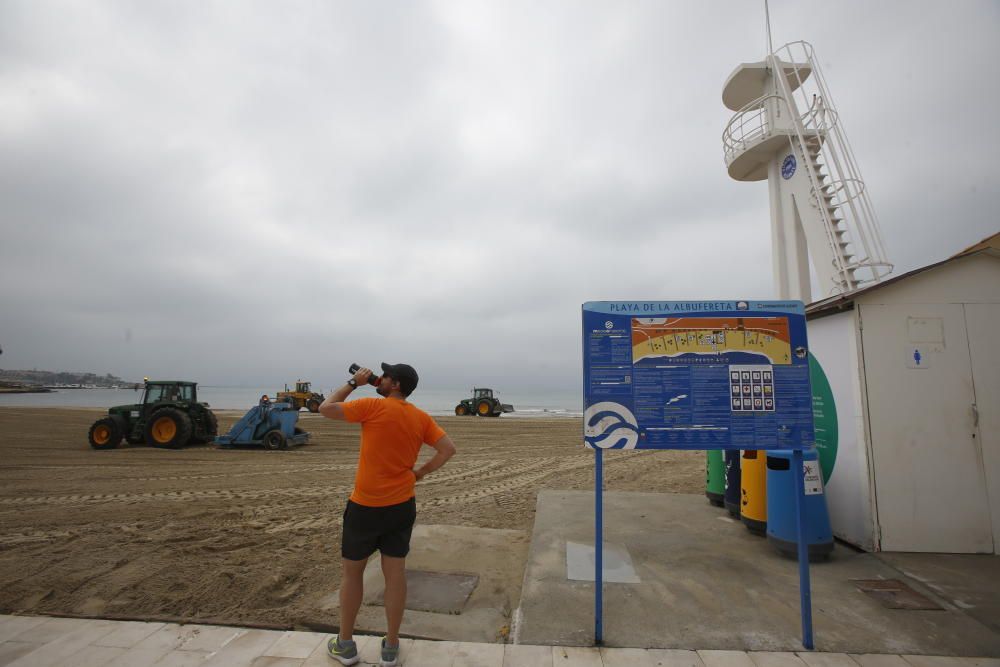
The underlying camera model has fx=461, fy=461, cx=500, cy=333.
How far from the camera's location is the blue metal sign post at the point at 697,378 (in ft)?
10.1

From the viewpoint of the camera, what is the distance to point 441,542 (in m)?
4.96

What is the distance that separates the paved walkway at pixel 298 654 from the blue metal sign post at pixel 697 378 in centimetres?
50

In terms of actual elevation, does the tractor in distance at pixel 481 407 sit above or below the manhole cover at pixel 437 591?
above

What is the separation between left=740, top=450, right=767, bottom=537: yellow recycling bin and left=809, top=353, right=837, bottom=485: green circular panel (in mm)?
650

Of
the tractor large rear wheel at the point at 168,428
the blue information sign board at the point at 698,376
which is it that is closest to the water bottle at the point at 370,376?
the blue information sign board at the point at 698,376

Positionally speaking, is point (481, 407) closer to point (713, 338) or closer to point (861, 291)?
point (861, 291)

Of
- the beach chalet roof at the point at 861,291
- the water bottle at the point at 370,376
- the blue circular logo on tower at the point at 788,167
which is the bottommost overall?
the water bottle at the point at 370,376

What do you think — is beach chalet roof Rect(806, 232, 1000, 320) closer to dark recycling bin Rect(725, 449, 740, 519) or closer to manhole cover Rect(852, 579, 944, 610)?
dark recycling bin Rect(725, 449, 740, 519)

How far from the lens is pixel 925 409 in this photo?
4.43m

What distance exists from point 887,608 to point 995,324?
314cm

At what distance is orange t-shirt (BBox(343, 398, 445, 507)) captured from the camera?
8.58 ft

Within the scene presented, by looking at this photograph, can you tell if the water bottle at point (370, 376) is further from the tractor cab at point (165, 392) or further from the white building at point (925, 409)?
the tractor cab at point (165, 392)

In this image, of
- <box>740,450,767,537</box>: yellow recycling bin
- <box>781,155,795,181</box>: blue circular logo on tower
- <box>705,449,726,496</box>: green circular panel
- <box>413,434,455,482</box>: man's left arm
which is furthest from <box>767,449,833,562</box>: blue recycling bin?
<box>781,155,795,181</box>: blue circular logo on tower

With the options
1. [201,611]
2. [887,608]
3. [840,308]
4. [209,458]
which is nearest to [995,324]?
[840,308]
